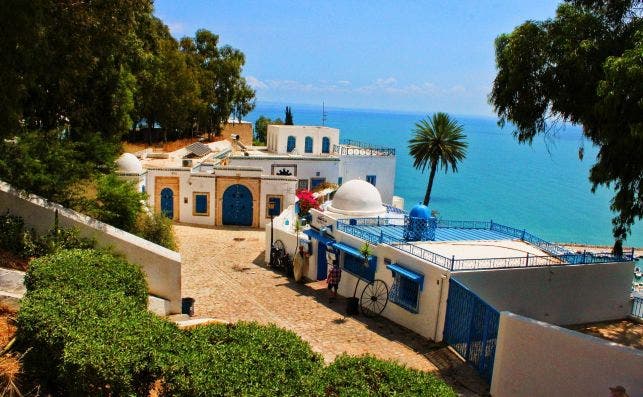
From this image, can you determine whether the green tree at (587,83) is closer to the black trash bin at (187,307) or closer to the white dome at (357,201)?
the white dome at (357,201)

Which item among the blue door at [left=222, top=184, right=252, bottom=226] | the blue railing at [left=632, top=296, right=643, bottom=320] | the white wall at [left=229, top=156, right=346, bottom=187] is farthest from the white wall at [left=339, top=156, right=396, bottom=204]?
the blue railing at [left=632, top=296, right=643, bottom=320]

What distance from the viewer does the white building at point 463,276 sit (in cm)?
1358

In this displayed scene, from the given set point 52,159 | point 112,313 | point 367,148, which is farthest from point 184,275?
point 367,148

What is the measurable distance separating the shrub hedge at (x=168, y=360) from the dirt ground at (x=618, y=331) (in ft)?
40.0

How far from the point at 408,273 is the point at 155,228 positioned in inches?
365

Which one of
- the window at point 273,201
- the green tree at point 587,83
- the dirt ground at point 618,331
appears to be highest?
the green tree at point 587,83

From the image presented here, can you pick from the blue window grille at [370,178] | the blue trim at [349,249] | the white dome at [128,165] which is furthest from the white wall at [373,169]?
the blue trim at [349,249]

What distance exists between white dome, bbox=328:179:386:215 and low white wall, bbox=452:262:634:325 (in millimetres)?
7014

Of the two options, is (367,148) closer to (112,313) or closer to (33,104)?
(33,104)

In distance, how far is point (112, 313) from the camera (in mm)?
9062

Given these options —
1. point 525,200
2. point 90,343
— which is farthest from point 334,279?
point 525,200

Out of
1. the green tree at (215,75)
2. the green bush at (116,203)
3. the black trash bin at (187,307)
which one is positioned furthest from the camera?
the green tree at (215,75)

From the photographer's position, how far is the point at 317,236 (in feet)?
70.6

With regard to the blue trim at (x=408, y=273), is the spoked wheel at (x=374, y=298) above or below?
below
